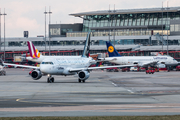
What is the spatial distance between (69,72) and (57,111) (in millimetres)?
30453

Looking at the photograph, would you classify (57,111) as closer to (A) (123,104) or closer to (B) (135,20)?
(A) (123,104)

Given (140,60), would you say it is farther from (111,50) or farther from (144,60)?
(111,50)

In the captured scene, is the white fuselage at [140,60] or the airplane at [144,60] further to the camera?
the white fuselage at [140,60]

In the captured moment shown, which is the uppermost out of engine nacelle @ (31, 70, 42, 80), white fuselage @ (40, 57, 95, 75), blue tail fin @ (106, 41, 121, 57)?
blue tail fin @ (106, 41, 121, 57)

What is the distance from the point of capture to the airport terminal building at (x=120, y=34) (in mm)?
134375

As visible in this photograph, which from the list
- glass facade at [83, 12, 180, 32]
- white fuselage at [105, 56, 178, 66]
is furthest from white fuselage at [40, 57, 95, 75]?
glass facade at [83, 12, 180, 32]

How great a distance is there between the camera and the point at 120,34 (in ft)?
484

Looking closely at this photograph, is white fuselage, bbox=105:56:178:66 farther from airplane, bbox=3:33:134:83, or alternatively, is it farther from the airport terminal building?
airplane, bbox=3:33:134:83

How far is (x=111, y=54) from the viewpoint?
332ft

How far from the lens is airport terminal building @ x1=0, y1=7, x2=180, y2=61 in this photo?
13438 cm

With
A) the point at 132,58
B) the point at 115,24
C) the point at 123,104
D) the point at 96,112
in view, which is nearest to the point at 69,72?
the point at 123,104

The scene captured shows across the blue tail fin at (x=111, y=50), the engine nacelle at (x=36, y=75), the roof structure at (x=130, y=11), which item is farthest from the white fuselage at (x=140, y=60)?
the engine nacelle at (x=36, y=75)

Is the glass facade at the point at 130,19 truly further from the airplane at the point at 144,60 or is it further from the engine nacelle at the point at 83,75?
the engine nacelle at the point at 83,75

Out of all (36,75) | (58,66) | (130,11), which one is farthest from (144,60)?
(130,11)
